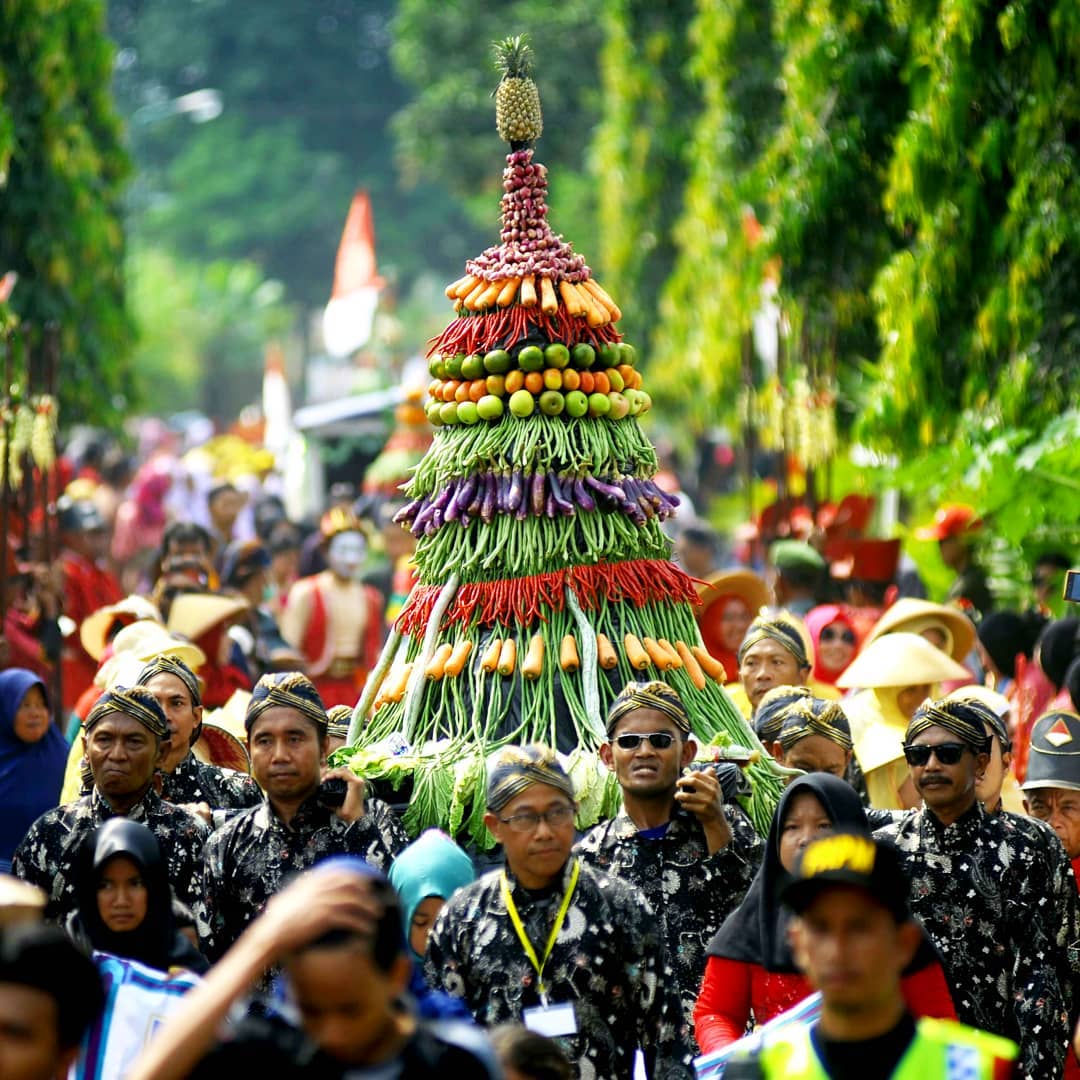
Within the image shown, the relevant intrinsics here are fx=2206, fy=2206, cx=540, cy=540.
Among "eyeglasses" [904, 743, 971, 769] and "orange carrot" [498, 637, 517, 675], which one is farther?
"orange carrot" [498, 637, 517, 675]

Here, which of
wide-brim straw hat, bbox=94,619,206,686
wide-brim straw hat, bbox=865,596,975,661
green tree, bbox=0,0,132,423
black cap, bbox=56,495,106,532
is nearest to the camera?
wide-brim straw hat, bbox=94,619,206,686

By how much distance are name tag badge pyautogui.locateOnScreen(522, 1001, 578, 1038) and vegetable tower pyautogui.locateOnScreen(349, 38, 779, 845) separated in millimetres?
1793

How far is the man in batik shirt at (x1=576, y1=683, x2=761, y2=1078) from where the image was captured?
6.41 metres

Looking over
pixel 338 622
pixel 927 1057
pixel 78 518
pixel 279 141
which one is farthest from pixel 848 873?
pixel 279 141

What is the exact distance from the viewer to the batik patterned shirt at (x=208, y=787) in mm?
7551

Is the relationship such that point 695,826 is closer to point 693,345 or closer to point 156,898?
point 156,898

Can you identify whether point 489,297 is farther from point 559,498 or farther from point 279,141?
point 279,141

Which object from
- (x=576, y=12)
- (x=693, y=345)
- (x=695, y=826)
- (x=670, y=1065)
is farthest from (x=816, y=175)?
(x=576, y=12)

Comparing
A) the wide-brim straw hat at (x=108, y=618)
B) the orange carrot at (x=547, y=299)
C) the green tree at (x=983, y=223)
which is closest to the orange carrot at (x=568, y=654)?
the orange carrot at (x=547, y=299)

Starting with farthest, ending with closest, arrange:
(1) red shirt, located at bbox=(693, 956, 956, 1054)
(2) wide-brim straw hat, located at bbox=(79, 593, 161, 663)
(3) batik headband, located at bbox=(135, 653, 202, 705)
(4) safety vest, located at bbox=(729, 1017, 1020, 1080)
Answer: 1. (2) wide-brim straw hat, located at bbox=(79, 593, 161, 663)
2. (3) batik headband, located at bbox=(135, 653, 202, 705)
3. (1) red shirt, located at bbox=(693, 956, 956, 1054)
4. (4) safety vest, located at bbox=(729, 1017, 1020, 1080)

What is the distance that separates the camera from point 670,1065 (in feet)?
18.3

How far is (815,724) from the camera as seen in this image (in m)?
7.16

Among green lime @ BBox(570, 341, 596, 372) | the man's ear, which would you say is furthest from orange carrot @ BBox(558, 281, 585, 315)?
the man's ear

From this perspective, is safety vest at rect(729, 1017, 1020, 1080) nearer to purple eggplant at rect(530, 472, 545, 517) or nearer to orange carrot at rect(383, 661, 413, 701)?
purple eggplant at rect(530, 472, 545, 517)
